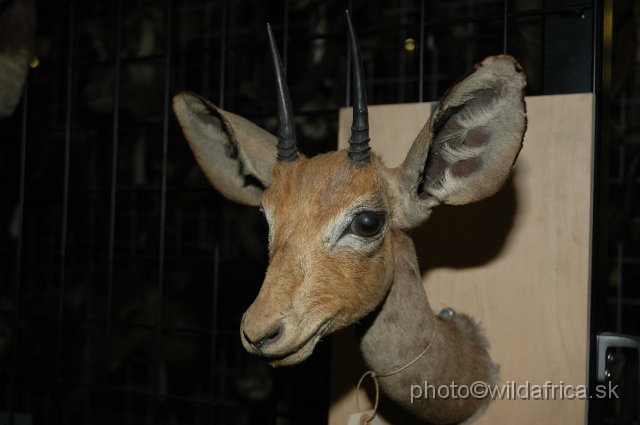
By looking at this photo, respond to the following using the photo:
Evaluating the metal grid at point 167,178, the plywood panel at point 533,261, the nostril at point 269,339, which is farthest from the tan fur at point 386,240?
the metal grid at point 167,178

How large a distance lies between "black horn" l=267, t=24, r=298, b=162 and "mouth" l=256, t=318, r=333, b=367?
422 millimetres

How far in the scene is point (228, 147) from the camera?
155cm

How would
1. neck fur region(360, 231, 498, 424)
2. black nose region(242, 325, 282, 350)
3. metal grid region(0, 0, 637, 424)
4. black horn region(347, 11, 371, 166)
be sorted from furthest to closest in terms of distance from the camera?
metal grid region(0, 0, 637, 424)
neck fur region(360, 231, 498, 424)
black horn region(347, 11, 371, 166)
black nose region(242, 325, 282, 350)

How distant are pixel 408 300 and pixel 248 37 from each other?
10.3 feet

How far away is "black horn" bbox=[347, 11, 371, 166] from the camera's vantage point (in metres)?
1.17

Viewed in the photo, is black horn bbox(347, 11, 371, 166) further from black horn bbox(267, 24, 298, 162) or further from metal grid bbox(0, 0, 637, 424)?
metal grid bbox(0, 0, 637, 424)

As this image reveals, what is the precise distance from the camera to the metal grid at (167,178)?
3.17 metres

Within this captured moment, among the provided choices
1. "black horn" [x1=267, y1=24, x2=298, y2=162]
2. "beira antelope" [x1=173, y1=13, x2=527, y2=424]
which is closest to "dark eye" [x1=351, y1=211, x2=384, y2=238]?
"beira antelope" [x1=173, y1=13, x2=527, y2=424]

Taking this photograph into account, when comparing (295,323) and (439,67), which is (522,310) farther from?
(439,67)

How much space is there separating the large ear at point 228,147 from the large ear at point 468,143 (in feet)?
1.32

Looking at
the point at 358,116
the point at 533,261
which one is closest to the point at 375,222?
the point at 358,116

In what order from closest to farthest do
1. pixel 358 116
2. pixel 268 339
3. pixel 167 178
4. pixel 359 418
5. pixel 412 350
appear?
1. pixel 268 339
2. pixel 358 116
3. pixel 412 350
4. pixel 359 418
5. pixel 167 178

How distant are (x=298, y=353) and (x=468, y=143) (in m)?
0.60

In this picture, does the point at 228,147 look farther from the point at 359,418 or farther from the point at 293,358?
the point at 359,418
